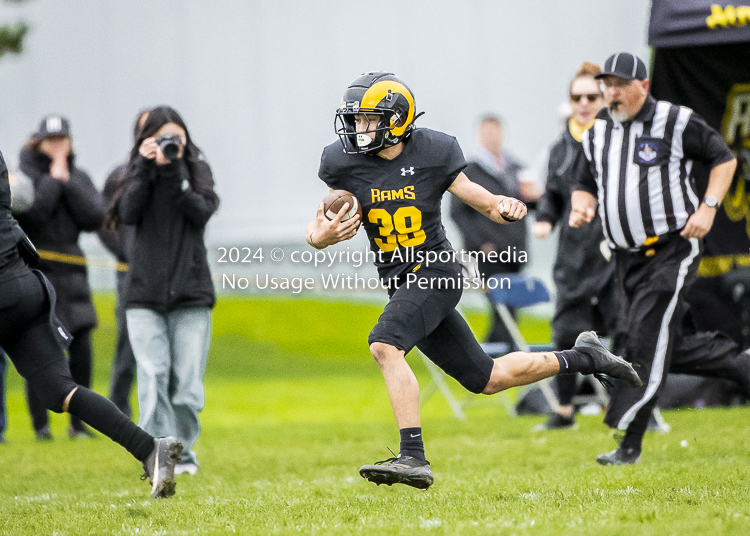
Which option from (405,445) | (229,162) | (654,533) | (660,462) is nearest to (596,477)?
(660,462)

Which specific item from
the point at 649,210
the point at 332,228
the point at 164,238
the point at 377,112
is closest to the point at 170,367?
the point at 164,238

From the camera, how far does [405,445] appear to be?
4.27 meters

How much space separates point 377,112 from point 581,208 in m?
1.75

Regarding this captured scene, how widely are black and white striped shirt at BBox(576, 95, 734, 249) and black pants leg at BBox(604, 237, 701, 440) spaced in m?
0.16

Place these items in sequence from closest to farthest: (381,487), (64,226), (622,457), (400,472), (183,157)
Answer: (400,472) < (381,487) < (622,457) < (183,157) < (64,226)

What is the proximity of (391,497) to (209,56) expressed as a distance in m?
14.0

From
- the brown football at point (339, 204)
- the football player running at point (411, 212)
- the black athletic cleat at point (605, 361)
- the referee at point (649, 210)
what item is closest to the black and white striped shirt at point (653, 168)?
the referee at point (649, 210)

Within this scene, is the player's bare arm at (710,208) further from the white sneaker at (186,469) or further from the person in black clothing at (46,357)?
the white sneaker at (186,469)

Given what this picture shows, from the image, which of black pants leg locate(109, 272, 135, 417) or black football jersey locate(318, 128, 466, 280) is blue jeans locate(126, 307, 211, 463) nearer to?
black football jersey locate(318, 128, 466, 280)

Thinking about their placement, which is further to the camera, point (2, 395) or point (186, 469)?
point (2, 395)

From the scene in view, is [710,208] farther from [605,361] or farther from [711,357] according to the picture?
[605,361]

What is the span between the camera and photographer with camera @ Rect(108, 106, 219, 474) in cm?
573

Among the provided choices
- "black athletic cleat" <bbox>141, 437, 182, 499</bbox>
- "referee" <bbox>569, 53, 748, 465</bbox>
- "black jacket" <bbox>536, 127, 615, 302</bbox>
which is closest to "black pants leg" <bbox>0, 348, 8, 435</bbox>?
"black athletic cleat" <bbox>141, 437, 182, 499</bbox>

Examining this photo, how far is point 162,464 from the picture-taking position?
459cm
